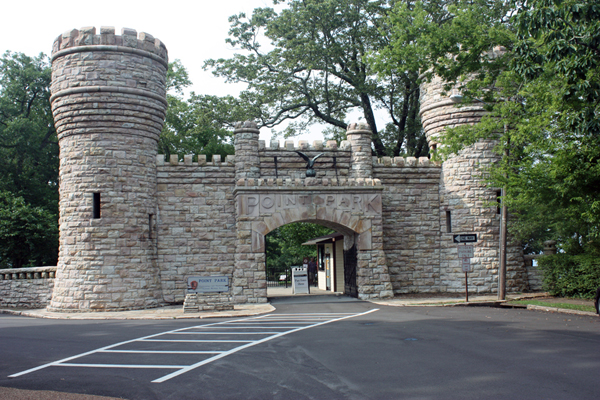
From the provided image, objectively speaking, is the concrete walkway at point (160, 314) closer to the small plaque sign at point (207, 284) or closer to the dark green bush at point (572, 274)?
the small plaque sign at point (207, 284)

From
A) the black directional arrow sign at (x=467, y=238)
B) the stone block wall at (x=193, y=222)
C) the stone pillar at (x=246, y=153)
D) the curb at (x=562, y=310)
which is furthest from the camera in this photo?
the stone pillar at (x=246, y=153)

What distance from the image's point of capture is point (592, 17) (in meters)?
10.3

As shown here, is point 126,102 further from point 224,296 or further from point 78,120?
point 224,296

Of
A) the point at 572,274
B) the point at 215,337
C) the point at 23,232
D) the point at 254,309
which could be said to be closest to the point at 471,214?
the point at 572,274

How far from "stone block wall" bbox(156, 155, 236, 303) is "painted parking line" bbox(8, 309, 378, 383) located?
5360mm

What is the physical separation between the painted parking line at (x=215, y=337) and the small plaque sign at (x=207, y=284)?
249 cm

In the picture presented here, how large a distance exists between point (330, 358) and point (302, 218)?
35.4 feet

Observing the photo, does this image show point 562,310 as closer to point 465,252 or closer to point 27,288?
point 465,252

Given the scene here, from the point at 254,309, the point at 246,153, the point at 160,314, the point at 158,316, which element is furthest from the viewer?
the point at 246,153

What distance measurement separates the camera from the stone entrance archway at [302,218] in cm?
1772

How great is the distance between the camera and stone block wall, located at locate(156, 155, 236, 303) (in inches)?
738

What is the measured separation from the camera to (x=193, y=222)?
62.3 feet

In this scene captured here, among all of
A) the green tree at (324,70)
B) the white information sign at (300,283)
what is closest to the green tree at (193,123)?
the green tree at (324,70)

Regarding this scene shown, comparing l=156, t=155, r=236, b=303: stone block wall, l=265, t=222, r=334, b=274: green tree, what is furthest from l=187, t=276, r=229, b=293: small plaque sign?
l=265, t=222, r=334, b=274: green tree
